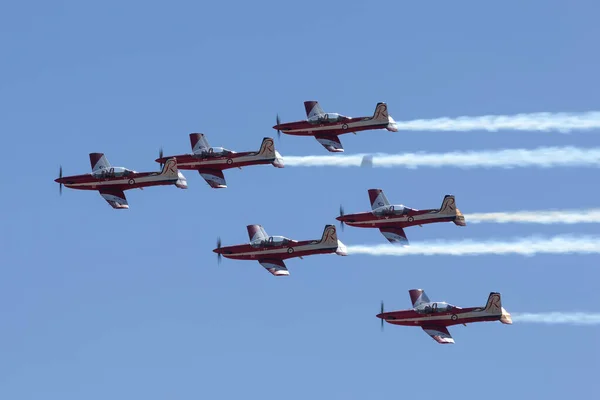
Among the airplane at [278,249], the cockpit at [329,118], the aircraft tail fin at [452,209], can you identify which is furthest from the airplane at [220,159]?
the aircraft tail fin at [452,209]

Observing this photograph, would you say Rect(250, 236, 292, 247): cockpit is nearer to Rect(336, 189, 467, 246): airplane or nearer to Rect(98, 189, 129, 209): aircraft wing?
Rect(336, 189, 467, 246): airplane

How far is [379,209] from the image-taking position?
180m

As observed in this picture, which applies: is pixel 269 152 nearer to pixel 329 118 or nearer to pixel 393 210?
pixel 329 118

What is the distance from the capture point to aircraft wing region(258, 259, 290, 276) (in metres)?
169

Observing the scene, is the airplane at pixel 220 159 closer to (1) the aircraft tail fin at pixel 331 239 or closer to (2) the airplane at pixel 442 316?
(1) the aircraft tail fin at pixel 331 239

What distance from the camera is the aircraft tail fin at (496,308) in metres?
170

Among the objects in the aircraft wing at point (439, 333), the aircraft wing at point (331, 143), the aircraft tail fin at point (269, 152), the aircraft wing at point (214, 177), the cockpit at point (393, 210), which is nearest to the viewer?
the aircraft wing at point (439, 333)

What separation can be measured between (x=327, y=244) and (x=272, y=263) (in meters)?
6.32

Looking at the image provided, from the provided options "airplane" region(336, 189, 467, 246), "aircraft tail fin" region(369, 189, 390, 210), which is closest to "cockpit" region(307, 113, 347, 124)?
"aircraft tail fin" region(369, 189, 390, 210)

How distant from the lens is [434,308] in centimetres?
17188

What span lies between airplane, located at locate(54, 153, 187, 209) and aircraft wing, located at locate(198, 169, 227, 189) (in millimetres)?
4372

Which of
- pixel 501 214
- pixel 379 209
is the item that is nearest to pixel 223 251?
pixel 379 209

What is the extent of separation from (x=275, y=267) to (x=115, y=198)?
67.1 feet

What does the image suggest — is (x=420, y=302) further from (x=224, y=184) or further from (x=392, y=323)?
(x=224, y=184)
